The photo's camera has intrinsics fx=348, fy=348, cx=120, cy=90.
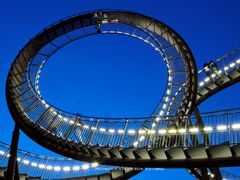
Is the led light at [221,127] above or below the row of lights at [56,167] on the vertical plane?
above

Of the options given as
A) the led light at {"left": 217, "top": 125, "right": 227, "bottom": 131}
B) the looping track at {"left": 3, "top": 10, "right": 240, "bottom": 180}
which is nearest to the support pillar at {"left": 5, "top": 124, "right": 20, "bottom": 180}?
the looping track at {"left": 3, "top": 10, "right": 240, "bottom": 180}

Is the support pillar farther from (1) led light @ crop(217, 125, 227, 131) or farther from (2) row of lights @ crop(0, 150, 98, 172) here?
(1) led light @ crop(217, 125, 227, 131)

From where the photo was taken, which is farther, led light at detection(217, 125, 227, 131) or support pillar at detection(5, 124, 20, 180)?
support pillar at detection(5, 124, 20, 180)

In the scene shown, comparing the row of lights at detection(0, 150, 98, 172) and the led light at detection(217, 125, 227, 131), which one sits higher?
the led light at detection(217, 125, 227, 131)

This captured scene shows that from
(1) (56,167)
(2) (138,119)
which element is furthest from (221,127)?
(1) (56,167)

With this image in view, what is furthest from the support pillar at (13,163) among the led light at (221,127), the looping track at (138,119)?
the led light at (221,127)

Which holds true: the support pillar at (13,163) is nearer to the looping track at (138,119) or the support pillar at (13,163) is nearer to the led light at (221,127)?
the looping track at (138,119)

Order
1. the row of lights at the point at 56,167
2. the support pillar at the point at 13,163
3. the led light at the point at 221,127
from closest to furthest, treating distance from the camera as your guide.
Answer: the led light at the point at 221,127 < the support pillar at the point at 13,163 < the row of lights at the point at 56,167

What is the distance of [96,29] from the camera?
20.1m

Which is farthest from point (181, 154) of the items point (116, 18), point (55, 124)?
point (116, 18)

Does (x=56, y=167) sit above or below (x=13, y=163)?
below

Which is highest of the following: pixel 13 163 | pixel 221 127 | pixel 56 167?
pixel 221 127

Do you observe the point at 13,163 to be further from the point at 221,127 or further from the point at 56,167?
the point at 221,127

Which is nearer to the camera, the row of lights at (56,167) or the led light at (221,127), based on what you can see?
the led light at (221,127)
